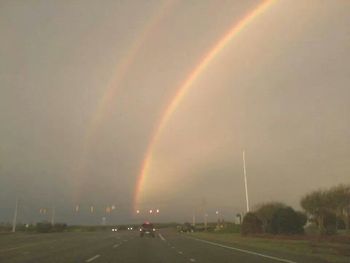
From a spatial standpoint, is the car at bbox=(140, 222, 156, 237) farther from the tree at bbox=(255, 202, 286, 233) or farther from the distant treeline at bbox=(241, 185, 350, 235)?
the tree at bbox=(255, 202, 286, 233)

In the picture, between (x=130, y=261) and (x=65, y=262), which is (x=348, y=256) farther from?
(x=65, y=262)

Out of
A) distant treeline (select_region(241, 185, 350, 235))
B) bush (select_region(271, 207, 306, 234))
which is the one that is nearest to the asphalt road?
distant treeline (select_region(241, 185, 350, 235))

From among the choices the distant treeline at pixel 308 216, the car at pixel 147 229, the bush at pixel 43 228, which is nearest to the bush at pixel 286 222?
the distant treeline at pixel 308 216

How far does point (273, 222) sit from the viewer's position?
87938 millimetres

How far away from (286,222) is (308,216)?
691 cm

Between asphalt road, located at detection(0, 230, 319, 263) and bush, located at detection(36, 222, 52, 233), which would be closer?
asphalt road, located at detection(0, 230, 319, 263)

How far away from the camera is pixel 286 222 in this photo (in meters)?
86.1

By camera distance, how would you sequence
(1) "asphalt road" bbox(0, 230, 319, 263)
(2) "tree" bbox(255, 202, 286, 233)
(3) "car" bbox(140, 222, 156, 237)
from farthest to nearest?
(2) "tree" bbox(255, 202, 286, 233), (3) "car" bbox(140, 222, 156, 237), (1) "asphalt road" bbox(0, 230, 319, 263)

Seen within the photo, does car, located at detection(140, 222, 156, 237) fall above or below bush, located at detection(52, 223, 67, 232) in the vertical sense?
below

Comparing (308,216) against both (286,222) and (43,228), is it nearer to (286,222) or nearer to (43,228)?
(286,222)

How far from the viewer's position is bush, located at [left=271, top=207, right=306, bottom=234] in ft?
279

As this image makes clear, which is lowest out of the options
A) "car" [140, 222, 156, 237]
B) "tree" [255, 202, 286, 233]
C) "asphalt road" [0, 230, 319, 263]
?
"asphalt road" [0, 230, 319, 263]

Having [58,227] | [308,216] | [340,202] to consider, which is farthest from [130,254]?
[58,227]

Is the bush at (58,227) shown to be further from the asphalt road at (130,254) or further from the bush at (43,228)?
the asphalt road at (130,254)
